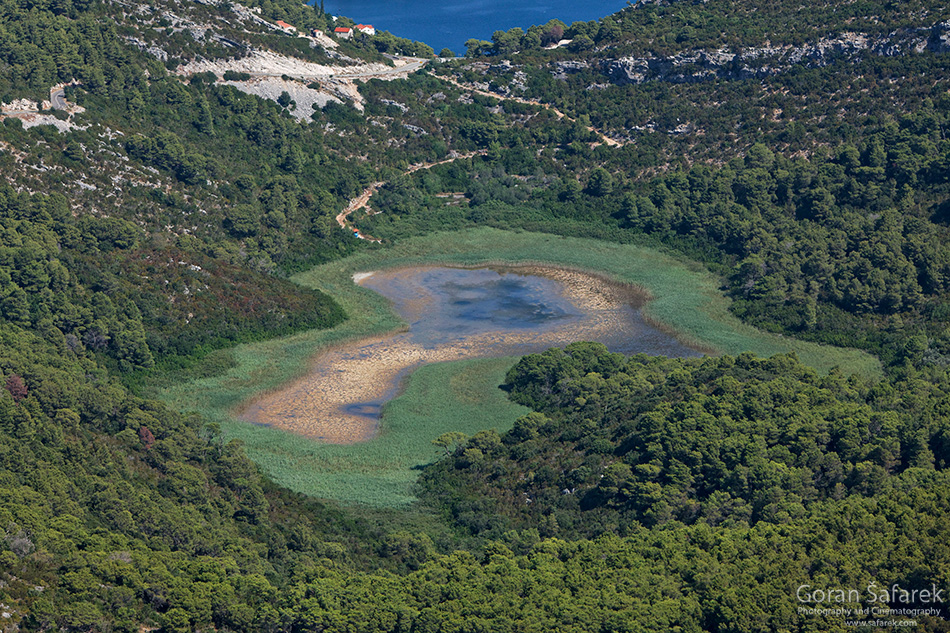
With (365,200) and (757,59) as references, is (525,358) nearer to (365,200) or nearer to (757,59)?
(365,200)

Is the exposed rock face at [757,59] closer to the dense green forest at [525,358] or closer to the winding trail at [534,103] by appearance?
the dense green forest at [525,358]

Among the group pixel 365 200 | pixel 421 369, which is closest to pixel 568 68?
pixel 365 200

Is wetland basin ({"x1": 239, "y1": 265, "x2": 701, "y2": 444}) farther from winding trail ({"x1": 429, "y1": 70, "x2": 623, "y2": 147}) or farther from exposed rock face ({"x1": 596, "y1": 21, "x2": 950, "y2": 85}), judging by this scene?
exposed rock face ({"x1": 596, "y1": 21, "x2": 950, "y2": 85})

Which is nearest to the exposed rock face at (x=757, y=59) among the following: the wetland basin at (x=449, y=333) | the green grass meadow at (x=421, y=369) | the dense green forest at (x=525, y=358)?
the dense green forest at (x=525, y=358)

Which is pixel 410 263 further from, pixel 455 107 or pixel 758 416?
pixel 758 416

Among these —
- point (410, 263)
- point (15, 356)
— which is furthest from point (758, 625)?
point (410, 263)
